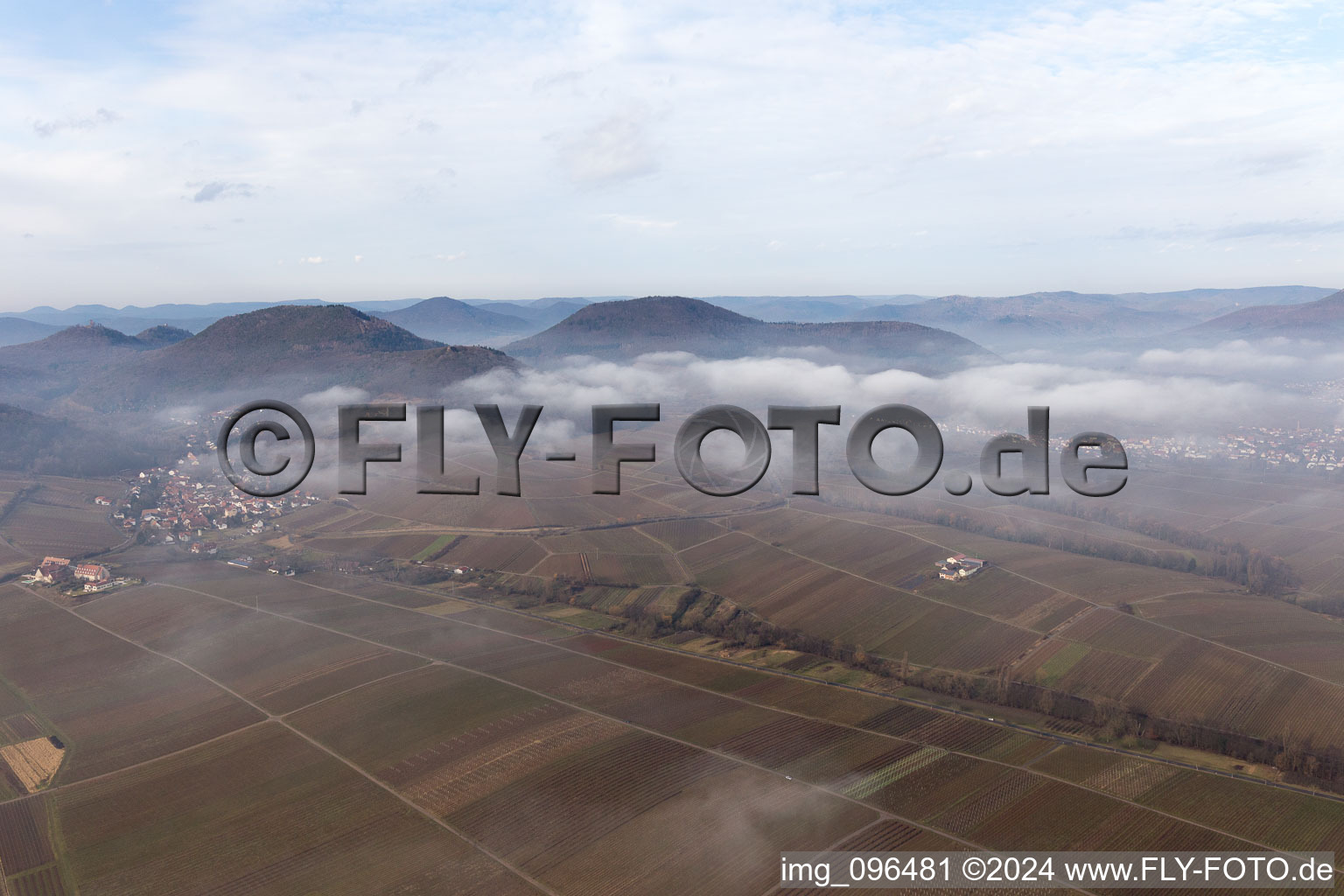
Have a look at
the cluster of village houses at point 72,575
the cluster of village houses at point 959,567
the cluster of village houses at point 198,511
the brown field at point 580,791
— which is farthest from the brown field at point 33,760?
the cluster of village houses at point 959,567

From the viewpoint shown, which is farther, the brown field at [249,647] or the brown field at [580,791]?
the brown field at [249,647]

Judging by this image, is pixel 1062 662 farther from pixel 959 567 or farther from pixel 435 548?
pixel 435 548

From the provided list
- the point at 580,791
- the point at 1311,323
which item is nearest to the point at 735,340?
the point at 1311,323

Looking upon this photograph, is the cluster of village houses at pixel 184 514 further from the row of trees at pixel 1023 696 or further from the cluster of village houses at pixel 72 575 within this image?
the row of trees at pixel 1023 696

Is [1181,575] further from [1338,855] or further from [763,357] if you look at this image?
[763,357]

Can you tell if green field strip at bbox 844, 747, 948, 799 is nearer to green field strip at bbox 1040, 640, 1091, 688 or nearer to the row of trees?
the row of trees

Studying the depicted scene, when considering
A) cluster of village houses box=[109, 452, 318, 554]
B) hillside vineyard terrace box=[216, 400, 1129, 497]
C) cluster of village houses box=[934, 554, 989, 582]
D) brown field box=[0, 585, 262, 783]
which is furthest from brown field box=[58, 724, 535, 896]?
cluster of village houses box=[109, 452, 318, 554]
